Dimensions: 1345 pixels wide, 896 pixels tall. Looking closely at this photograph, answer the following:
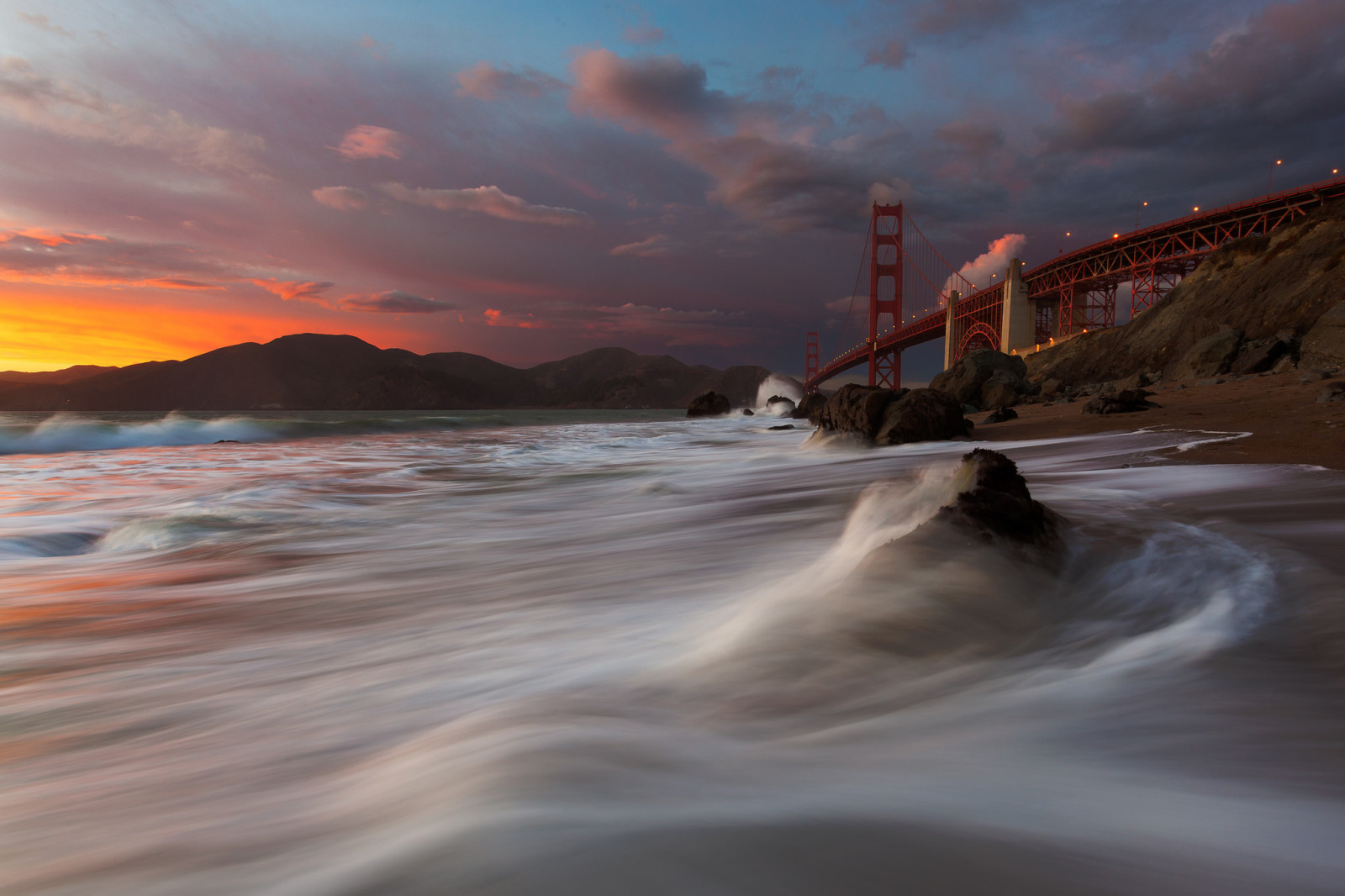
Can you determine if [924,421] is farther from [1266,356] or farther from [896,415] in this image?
[1266,356]

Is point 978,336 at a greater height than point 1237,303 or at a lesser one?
greater

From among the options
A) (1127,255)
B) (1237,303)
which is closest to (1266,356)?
(1237,303)

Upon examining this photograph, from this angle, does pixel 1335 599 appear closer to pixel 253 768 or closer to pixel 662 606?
pixel 662 606

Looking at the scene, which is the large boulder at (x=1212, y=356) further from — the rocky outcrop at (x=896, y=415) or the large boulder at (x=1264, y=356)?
the rocky outcrop at (x=896, y=415)

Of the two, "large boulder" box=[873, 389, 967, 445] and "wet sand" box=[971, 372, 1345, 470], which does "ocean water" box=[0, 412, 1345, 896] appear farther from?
"large boulder" box=[873, 389, 967, 445]

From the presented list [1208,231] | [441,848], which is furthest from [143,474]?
[1208,231]

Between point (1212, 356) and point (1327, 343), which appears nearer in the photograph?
point (1327, 343)
